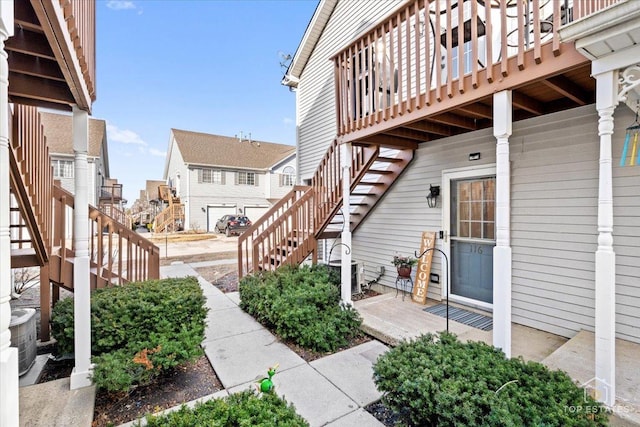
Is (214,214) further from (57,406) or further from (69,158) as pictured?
(57,406)

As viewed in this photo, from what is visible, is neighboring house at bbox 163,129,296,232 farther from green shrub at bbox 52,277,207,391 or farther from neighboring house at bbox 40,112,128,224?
green shrub at bbox 52,277,207,391

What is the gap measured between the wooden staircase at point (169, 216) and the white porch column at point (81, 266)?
1791 centimetres

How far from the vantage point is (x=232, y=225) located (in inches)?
736

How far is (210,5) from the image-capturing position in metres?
11.8

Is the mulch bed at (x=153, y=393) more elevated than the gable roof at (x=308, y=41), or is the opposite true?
the gable roof at (x=308, y=41)

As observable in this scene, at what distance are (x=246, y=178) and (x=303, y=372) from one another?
21.4 m

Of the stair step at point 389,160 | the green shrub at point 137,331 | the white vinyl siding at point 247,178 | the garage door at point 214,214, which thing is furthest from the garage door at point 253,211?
the green shrub at point 137,331

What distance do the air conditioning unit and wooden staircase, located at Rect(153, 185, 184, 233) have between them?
17092 millimetres

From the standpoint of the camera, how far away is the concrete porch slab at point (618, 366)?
210 cm

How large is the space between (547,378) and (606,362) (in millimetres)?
458

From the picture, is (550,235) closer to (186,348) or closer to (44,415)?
(186,348)

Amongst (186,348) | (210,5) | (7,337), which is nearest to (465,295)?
(186,348)

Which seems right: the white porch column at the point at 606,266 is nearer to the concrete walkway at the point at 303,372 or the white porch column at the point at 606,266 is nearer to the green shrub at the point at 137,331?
the concrete walkway at the point at 303,372

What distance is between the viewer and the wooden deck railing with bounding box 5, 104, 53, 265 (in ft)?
9.91
